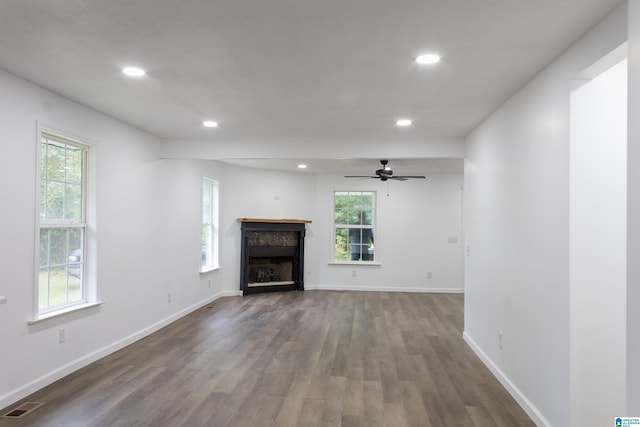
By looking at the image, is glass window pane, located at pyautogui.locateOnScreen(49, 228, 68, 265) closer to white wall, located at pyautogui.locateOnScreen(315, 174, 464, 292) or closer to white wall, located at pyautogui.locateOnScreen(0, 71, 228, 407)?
white wall, located at pyautogui.locateOnScreen(0, 71, 228, 407)

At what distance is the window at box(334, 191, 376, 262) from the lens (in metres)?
8.89

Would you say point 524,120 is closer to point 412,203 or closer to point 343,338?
point 343,338

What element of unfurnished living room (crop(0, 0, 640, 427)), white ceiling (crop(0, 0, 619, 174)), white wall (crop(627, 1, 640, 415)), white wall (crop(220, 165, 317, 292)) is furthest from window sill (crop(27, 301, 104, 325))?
white wall (crop(627, 1, 640, 415))

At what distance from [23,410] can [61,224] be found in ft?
4.96

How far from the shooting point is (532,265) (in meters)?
3.00

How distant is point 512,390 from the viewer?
132 inches

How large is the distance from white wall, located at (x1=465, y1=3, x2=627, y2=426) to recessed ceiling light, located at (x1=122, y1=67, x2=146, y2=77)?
280cm

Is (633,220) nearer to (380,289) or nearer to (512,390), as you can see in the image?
(512,390)

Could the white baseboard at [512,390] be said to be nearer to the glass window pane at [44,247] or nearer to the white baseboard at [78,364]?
the white baseboard at [78,364]

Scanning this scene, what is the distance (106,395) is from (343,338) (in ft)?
8.70

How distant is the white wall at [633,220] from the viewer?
1.80m

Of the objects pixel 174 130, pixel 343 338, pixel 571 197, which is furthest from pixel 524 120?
pixel 174 130

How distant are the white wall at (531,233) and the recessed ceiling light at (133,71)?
2.80 metres

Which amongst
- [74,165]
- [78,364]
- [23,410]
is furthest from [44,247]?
[23,410]
